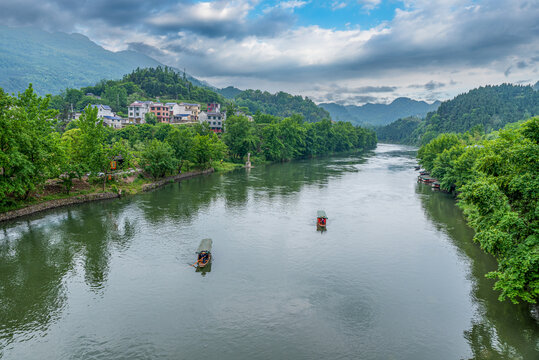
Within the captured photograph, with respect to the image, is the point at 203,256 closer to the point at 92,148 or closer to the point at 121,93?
the point at 92,148

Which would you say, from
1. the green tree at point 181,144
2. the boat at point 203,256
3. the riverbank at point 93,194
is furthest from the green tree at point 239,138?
the boat at point 203,256

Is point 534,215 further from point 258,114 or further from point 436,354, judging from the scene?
point 258,114

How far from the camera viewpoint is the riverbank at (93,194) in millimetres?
44344

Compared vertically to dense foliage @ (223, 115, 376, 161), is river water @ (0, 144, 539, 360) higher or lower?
lower

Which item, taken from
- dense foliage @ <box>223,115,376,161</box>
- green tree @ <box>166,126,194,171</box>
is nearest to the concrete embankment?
green tree @ <box>166,126,194,171</box>

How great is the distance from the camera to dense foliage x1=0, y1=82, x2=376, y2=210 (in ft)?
133

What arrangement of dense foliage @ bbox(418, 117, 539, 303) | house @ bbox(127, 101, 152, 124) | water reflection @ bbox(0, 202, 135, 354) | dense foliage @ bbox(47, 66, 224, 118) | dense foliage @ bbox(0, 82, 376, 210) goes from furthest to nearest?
dense foliage @ bbox(47, 66, 224, 118) → house @ bbox(127, 101, 152, 124) → dense foliage @ bbox(0, 82, 376, 210) → water reflection @ bbox(0, 202, 135, 354) → dense foliage @ bbox(418, 117, 539, 303)

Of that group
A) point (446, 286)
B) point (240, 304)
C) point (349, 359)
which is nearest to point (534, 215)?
point (446, 286)

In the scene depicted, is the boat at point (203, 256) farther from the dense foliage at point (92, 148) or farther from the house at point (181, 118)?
the house at point (181, 118)

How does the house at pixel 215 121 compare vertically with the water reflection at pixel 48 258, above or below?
Answer: above

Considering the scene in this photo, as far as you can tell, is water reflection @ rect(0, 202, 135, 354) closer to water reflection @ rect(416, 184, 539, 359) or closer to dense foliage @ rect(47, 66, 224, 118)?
water reflection @ rect(416, 184, 539, 359)

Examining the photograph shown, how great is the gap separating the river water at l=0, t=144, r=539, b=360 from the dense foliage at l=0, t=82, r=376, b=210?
6670mm

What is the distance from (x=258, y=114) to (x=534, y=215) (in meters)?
133

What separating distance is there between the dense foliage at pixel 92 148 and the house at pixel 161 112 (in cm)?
4049
